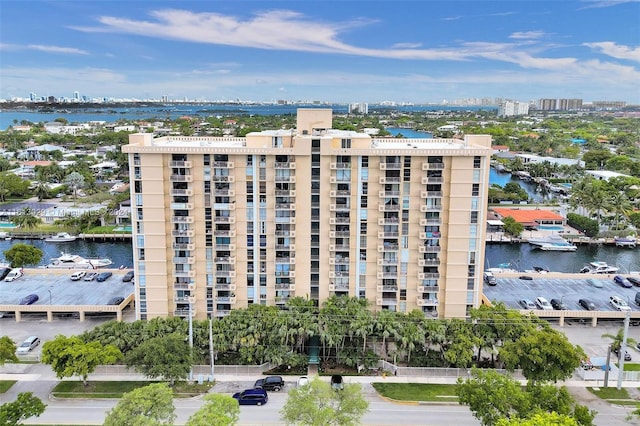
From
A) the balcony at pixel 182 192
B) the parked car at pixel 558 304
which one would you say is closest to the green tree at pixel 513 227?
the parked car at pixel 558 304

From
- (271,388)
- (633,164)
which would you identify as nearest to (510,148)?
(633,164)

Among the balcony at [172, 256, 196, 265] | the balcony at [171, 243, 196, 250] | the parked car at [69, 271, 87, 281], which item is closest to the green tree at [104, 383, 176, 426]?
the balcony at [172, 256, 196, 265]

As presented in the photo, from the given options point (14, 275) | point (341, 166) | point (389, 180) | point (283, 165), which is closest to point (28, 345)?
point (14, 275)

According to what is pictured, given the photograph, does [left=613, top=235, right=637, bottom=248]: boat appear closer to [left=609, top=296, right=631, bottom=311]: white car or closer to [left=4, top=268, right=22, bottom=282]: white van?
[left=609, top=296, right=631, bottom=311]: white car

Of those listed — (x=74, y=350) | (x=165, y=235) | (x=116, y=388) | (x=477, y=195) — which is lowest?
(x=116, y=388)

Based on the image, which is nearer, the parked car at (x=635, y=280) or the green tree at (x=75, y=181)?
the parked car at (x=635, y=280)

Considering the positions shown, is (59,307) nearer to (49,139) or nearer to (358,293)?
(358,293)

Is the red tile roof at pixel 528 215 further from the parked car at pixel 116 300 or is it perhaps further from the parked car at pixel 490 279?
the parked car at pixel 116 300
